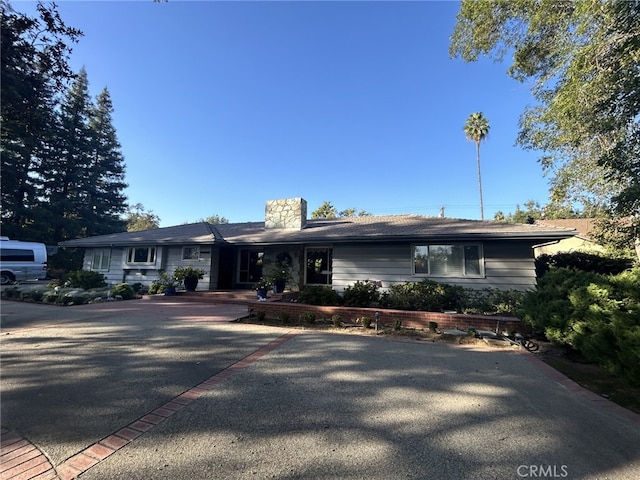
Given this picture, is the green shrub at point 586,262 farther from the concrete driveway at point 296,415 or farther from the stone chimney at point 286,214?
the stone chimney at point 286,214

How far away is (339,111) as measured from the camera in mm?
16094

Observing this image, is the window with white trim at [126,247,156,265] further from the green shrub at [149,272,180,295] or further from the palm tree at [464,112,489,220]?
the palm tree at [464,112,489,220]

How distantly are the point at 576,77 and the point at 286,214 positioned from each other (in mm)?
11362

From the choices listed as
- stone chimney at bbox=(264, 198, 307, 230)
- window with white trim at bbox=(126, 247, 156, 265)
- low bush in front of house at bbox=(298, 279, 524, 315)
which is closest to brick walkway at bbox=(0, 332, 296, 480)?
low bush in front of house at bbox=(298, 279, 524, 315)

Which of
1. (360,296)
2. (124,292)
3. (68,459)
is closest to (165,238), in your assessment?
(124,292)

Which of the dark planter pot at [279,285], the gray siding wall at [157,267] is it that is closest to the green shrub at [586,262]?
the dark planter pot at [279,285]

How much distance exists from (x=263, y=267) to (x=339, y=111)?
932 cm

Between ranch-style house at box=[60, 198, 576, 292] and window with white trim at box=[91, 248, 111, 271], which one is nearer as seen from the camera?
ranch-style house at box=[60, 198, 576, 292]

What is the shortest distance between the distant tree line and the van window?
6434 millimetres

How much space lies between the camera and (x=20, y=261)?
1784cm

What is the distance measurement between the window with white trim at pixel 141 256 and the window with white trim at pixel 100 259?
168 centimetres

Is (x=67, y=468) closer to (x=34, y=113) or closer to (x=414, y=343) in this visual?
(x=414, y=343)

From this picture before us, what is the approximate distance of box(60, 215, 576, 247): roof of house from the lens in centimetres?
960

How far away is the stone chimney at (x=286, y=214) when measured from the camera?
14.5m
